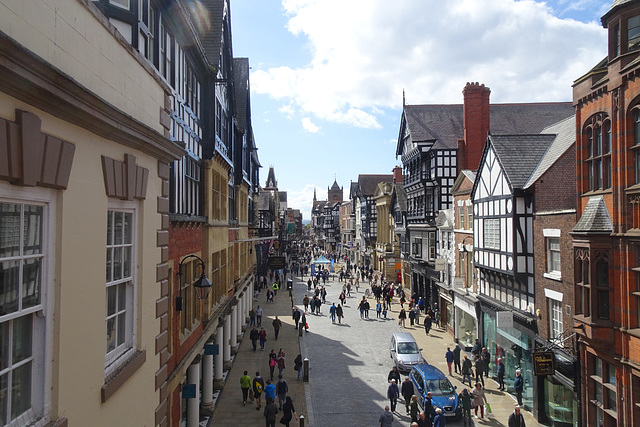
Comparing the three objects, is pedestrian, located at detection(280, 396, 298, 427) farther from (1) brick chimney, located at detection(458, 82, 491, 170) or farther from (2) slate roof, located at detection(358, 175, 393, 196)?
(2) slate roof, located at detection(358, 175, 393, 196)

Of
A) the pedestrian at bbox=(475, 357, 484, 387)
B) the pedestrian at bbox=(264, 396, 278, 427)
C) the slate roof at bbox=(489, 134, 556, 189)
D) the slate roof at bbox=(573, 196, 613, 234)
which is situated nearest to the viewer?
the slate roof at bbox=(573, 196, 613, 234)

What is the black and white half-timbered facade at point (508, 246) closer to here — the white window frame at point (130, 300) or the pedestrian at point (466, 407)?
the pedestrian at point (466, 407)

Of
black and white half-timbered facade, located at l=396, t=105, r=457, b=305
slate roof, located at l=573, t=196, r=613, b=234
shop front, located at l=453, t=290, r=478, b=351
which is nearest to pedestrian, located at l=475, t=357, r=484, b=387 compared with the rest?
shop front, located at l=453, t=290, r=478, b=351

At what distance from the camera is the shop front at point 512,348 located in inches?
672

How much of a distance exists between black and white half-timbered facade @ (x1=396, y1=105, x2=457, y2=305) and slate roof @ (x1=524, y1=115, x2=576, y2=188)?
12.9 metres

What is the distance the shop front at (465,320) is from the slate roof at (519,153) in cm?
732

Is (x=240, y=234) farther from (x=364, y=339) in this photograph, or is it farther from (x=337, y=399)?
(x=337, y=399)

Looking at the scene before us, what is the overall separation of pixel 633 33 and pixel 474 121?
63.6ft

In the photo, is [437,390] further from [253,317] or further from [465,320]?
[253,317]

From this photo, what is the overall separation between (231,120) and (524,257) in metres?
13.9

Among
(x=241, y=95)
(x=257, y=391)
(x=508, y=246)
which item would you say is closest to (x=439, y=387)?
(x=508, y=246)

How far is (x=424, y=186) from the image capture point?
34.0 m

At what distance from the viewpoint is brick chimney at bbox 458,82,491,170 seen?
30.2 meters

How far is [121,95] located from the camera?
18.4ft
